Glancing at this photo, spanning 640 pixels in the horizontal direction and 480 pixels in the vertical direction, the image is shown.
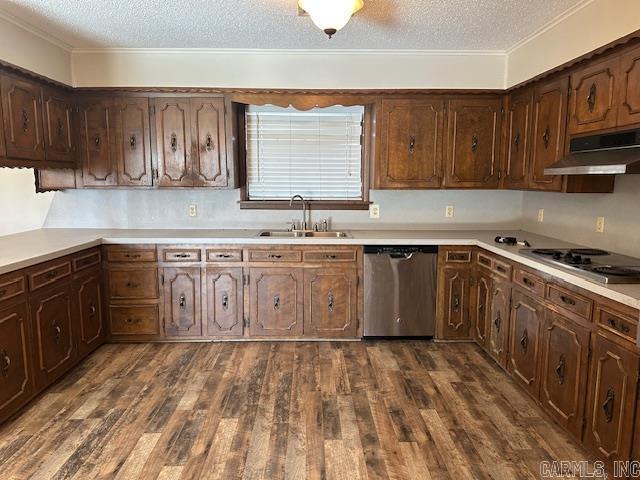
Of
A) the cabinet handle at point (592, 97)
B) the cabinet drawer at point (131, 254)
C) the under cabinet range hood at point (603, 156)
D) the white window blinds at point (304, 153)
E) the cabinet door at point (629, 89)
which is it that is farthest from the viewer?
the white window blinds at point (304, 153)

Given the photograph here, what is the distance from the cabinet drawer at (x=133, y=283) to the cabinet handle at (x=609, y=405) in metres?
3.24

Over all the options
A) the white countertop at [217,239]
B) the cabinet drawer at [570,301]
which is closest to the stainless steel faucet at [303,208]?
the white countertop at [217,239]

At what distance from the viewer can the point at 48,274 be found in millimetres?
2846

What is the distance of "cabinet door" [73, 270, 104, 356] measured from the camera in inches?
128

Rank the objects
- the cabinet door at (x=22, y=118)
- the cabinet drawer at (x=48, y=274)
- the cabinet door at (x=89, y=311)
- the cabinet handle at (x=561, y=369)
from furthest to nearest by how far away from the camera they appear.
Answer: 1. the cabinet door at (x=89, y=311)
2. the cabinet door at (x=22, y=118)
3. the cabinet drawer at (x=48, y=274)
4. the cabinet handle at (x=561, y=369)

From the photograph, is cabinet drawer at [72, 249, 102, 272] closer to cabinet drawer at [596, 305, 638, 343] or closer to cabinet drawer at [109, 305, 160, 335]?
cabinet drawer at [109, 305, 160, 335]

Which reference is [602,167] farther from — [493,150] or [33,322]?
[33,322]

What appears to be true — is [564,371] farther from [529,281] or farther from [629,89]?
[629,89]

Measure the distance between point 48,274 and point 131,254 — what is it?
0.81m

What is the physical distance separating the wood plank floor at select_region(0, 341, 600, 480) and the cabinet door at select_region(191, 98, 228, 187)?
1.52m

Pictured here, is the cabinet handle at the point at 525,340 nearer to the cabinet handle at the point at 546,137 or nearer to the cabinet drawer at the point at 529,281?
the cabinet drawer at the point at 529,281

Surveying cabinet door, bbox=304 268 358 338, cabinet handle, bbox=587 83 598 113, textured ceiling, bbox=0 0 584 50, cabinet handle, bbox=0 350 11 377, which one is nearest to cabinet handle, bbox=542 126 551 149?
cabinet handle, bbox=587 83 598 113

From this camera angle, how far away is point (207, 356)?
346 centimetres

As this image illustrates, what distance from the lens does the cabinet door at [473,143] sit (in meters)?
3.81
